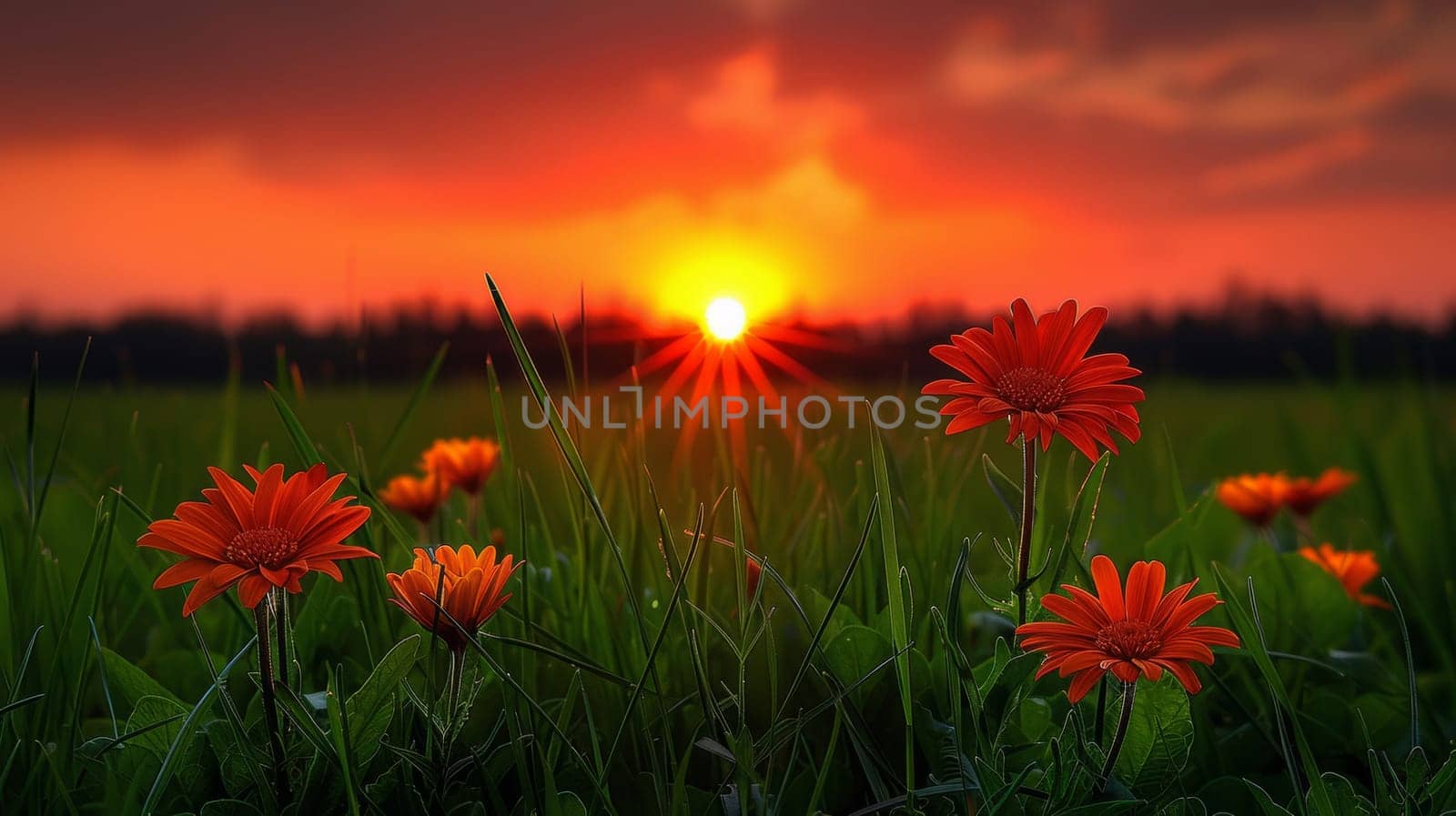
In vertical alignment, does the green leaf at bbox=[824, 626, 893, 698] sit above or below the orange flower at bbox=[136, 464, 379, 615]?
below

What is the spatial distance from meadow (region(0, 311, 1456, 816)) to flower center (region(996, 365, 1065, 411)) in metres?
0.13

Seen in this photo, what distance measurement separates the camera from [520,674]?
1.35 m

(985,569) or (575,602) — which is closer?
(575,602)

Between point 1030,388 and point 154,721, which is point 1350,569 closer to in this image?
point 1030,388

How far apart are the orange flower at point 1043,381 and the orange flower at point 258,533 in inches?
24.6

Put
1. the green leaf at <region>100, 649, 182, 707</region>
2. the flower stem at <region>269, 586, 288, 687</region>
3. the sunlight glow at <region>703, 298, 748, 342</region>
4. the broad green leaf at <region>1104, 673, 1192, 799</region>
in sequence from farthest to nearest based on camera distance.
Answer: the sunlight glow at <region>703, 298, 748, 342</region>
the green leaf at <region>100, 649, 182, 707</region>
the broad green leaf at <region>1104, 673, 1192, 799</region>
the flower stem at <region>269, 586, 288, 687</region>

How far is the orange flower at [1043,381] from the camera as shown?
1037 millimetres

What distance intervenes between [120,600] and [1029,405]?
200 cm

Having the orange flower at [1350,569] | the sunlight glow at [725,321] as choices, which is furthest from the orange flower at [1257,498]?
the sunlight glow at [725,321]

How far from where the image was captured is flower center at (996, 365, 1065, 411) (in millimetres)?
1050

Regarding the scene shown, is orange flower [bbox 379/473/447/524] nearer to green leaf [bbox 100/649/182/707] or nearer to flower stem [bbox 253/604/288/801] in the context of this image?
green leaf [bbox 100/649/182/707]

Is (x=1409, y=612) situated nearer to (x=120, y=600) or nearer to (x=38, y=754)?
(x=38, y=754)

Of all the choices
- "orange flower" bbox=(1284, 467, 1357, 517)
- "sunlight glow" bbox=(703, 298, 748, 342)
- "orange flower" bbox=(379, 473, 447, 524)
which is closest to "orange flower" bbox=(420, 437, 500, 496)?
"orange flower" bbox=(379, 473, 447, 524)

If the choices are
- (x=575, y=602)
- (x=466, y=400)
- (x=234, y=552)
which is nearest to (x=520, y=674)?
(x=575, y=602)
